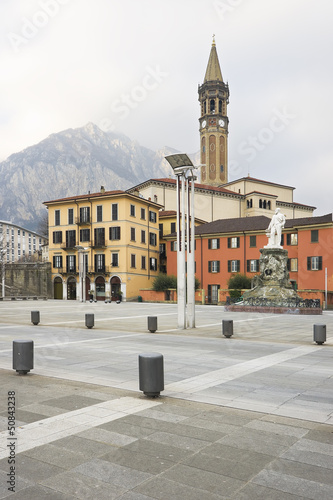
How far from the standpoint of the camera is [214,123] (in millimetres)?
93938

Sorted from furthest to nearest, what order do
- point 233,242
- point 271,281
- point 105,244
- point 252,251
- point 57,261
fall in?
point 57,261 < point 105,244 < point 233,242 < point 252,251 < point 271,281

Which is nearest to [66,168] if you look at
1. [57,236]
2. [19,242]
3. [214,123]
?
[19,242]

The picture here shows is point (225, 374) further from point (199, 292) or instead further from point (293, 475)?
point (199, 292)

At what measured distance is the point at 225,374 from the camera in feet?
31.2

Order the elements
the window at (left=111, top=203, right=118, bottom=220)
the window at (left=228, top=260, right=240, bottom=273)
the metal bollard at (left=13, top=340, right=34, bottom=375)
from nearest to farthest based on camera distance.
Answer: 1. the metal bollard at (left=13, top=340, right=34, bottom=375)
2. the window at (left=228, top=260, right=240, bottom=273)
3. the window at (left=111, top=203, right=118, bottom=220)

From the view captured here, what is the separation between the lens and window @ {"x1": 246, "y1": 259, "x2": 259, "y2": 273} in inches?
2123

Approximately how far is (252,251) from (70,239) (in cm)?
2475

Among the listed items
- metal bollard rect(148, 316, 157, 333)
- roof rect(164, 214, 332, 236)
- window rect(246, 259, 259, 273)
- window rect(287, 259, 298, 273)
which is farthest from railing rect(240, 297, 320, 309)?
window rect(246, 259, 259, 273)

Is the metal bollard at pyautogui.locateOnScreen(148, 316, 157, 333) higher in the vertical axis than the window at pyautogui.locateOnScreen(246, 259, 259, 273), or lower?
lower

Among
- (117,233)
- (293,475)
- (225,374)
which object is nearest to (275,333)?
(225,374)

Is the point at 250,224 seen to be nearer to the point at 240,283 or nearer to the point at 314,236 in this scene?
the point at 314,236

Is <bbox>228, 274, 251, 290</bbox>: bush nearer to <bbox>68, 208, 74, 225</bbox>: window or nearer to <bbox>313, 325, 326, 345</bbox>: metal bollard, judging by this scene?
<bbox>68, 208, 74, 225</bbox>: window

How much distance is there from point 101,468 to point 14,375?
17.7 feet

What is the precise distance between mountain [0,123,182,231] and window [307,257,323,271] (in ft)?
355
